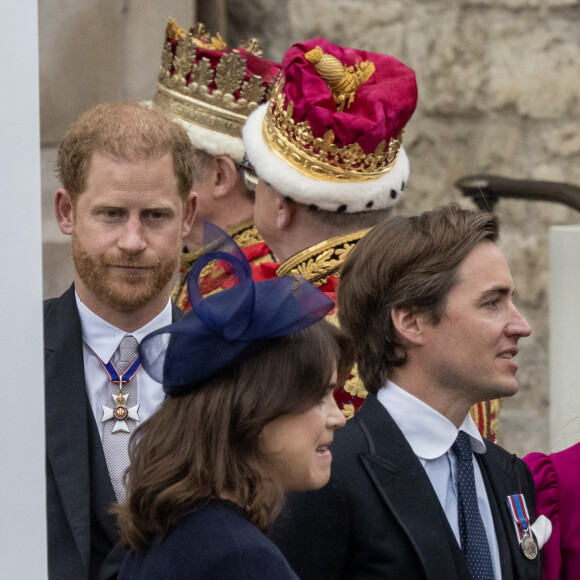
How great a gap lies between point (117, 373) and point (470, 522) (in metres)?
0.76

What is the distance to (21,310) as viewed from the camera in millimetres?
1512

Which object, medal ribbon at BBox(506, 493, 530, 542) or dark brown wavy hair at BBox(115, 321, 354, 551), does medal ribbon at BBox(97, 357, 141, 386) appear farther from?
medal ribbon at BBox(506, 493, 530, 542)

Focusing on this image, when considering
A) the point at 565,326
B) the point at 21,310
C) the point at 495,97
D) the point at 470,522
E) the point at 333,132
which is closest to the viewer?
the point at 21,310

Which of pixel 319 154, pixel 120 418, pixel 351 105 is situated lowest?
pixel 120 418

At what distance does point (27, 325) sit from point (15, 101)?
0.28 meters

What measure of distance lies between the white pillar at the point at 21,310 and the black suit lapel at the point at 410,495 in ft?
2.79

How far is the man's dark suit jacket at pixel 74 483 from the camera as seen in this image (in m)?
2.22

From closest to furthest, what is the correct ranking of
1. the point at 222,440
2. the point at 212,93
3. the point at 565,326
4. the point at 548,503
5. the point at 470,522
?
the point at 222,440 < the point at 470,522 < the point at 548,503 < the point at 565,326 < the point at 212,93

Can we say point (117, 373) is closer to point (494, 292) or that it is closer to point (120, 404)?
point (120, 404)

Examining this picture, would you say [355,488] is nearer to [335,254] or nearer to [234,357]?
[234,357]

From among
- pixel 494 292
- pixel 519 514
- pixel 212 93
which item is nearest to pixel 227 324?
pixel 494 292

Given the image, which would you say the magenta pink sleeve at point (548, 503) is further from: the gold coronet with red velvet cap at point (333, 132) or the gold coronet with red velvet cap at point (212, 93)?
the gold coronet with red velvet cap at point (212, 93)

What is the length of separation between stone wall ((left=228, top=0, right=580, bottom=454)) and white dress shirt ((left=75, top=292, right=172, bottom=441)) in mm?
2852

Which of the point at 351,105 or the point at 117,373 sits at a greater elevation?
the point at 351,105
